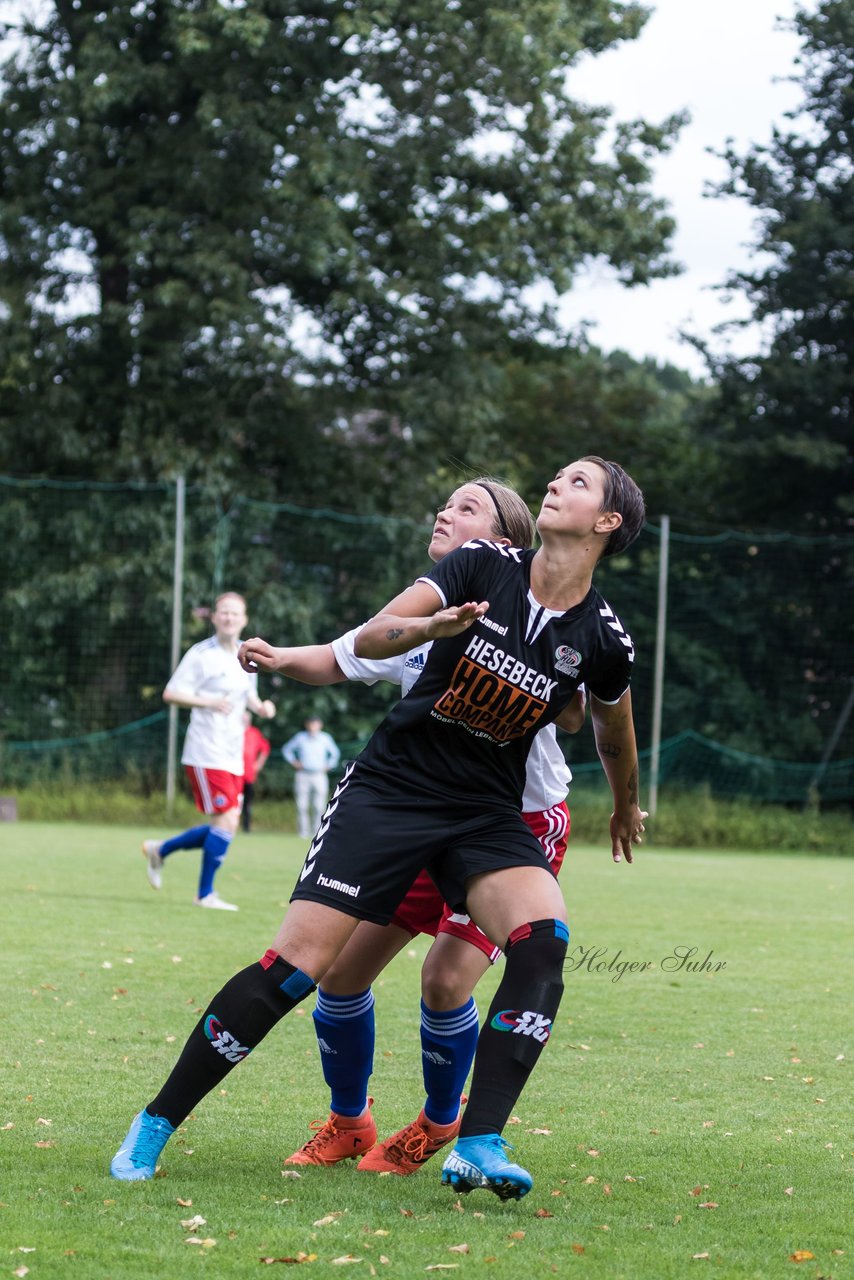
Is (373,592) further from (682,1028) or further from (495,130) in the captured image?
(682,1028)

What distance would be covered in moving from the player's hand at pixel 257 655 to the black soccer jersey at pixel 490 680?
35 centimetres

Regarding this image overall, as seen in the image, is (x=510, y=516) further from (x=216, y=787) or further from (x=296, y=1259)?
(x=216, y=787)

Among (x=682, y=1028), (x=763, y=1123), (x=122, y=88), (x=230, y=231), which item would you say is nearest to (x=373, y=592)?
(x=230, y=231)

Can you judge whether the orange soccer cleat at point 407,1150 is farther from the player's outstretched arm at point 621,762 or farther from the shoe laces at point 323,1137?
the player's outstretched arm at point 621,762

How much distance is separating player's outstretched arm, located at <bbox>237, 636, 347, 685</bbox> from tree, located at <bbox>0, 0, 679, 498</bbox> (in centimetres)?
1805

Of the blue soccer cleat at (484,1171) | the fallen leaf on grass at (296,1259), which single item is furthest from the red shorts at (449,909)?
the fallen leaf on grass at (296,1259)

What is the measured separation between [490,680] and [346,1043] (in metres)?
1.10

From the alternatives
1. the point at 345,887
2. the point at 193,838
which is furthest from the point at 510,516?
the point at 193,838

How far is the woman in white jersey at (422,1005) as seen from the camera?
165 inches

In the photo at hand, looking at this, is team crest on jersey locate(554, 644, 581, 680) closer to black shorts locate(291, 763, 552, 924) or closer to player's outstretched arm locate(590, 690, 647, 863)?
A: player's outstretched arm locate(590, 690, 647, 863)

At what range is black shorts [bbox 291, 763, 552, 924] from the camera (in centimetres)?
383

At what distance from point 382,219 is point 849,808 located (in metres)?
11.0

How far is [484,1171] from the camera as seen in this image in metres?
3.49

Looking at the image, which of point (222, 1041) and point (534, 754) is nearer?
point (222, 1041)
